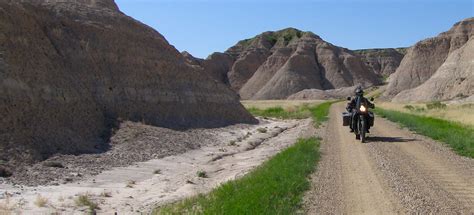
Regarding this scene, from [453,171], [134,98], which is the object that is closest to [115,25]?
[134,98]

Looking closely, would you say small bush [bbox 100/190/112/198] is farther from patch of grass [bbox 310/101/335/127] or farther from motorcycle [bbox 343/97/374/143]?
patch of grass [bbox 310/101/335/127]

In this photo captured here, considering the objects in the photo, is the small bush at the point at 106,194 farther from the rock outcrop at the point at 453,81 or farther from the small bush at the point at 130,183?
the rock outcrop at the point at 453,81

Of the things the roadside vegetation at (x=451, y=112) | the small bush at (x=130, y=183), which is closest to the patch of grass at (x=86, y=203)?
the small bush at (x=130, y=183)

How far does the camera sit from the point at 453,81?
80438 millimetres

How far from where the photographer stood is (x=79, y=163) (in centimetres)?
1897

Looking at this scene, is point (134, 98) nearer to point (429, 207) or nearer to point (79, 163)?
point (79, 163)

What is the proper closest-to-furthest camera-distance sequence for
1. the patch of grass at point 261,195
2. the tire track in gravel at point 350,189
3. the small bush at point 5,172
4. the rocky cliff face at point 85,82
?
the patch of grass at point 261,195 → the tire track in gravel at point 350,189 → the small bush at point 5,172 → the rocky cliff face at point 85,82

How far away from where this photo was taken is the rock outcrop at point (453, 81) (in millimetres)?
76375

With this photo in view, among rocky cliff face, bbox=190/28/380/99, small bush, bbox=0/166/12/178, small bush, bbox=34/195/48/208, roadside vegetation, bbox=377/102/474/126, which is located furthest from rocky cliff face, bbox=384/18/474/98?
small bush, bbox=34/195/48/208

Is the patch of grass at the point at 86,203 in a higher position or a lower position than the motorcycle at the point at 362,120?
lower

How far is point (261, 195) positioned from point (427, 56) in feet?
323

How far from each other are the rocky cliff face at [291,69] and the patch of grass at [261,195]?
386 ft

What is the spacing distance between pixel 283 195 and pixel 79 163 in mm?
10415

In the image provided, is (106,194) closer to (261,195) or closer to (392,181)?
(261,195)
